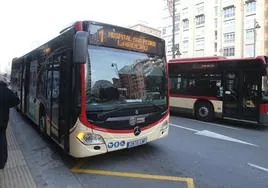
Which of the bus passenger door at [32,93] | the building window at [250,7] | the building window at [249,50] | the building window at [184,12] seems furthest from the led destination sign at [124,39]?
the building window at [184,12]

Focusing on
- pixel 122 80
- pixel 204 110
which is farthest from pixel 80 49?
pixel 204 110

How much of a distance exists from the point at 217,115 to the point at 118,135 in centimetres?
681

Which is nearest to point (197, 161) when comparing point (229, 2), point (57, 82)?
point (57, 82)

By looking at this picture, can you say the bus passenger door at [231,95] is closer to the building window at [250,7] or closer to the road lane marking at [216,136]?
the road lane marking at [216,136]

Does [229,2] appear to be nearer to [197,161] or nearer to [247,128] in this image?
[247,128]

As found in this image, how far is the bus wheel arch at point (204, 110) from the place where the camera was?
1069 cm

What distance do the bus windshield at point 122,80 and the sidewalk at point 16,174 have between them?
1646mm

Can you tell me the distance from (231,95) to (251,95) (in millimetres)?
799

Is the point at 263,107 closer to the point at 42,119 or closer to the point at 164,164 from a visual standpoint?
the point at 164,164

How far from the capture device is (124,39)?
5133mm

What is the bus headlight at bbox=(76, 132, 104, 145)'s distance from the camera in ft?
14.7

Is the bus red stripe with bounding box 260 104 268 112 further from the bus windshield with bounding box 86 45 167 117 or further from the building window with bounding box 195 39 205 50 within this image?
the building window with bounding box 195 39 205 50

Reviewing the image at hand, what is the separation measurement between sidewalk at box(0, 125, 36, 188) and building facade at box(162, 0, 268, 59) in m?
32.4

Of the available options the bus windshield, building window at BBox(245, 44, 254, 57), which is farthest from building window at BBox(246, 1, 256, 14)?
the bus windshield
